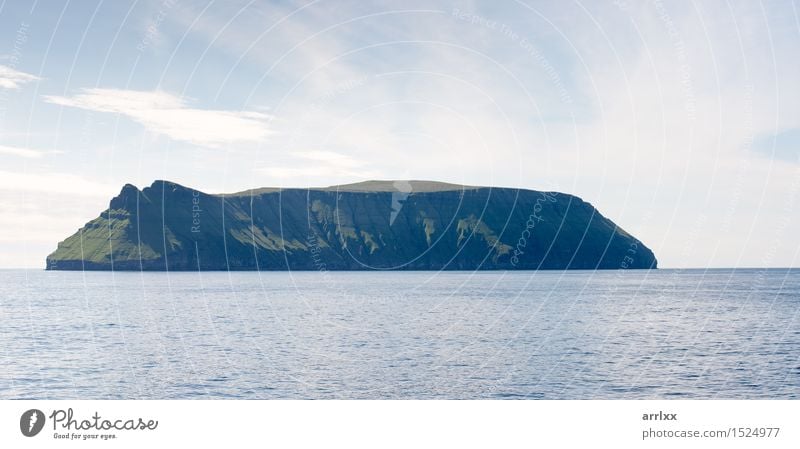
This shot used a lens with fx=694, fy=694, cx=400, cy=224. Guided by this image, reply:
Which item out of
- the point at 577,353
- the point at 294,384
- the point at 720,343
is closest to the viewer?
the point at 294,384

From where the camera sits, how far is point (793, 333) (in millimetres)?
89188

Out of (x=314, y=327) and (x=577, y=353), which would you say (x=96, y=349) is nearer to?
(x=314, y=327)
